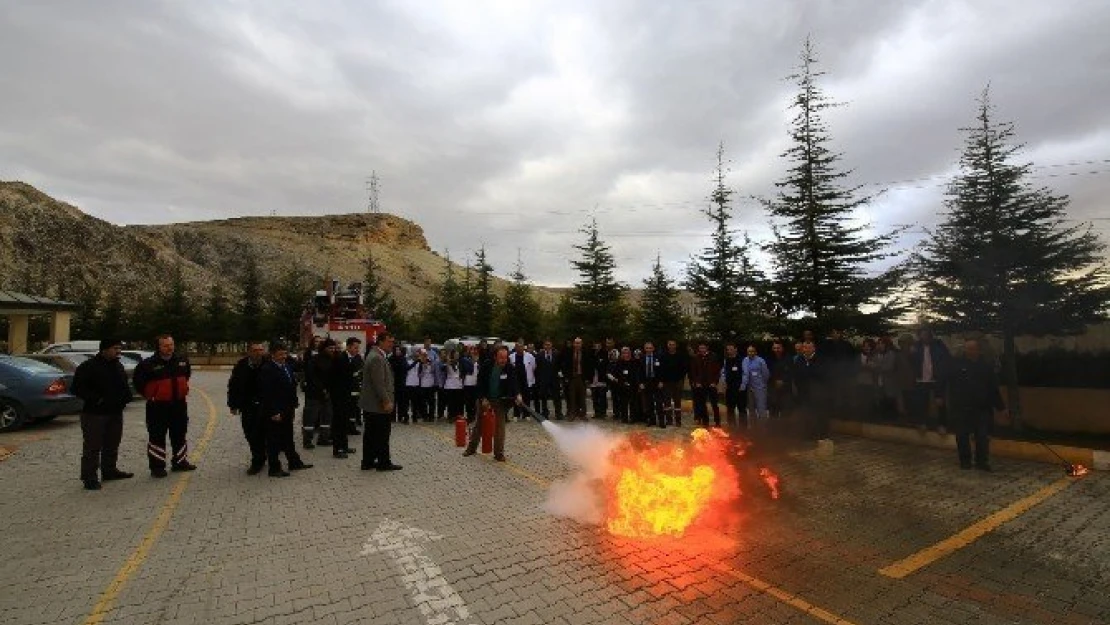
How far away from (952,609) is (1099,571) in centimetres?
193

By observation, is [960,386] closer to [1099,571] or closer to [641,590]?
[1099,571]

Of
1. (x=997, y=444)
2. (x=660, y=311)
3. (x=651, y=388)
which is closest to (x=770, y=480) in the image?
(x=997, y=444)

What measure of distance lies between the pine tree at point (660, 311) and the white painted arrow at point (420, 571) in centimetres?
2079

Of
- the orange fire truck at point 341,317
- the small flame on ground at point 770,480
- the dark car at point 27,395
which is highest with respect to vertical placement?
the orange fire truck at point 341,317

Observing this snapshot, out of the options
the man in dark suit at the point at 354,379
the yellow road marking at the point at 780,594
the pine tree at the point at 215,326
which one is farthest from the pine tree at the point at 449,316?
the yellow road marking at the point at 780,594

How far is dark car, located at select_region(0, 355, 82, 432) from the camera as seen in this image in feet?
41.8

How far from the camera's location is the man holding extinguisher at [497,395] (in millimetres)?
9859

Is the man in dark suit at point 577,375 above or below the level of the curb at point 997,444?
above

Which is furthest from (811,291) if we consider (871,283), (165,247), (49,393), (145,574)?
(165,247)

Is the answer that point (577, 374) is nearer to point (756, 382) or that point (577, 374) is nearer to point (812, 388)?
point (756, 382)

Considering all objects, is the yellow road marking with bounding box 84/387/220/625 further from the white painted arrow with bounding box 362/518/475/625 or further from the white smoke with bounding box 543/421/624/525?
the white smoke with bounding box 543/421/624/525

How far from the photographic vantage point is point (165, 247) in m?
87.7

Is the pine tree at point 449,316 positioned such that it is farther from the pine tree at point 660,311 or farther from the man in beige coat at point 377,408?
the man in beige coat at point 377,408

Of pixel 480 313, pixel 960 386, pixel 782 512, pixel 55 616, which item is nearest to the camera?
pixel 55 616
